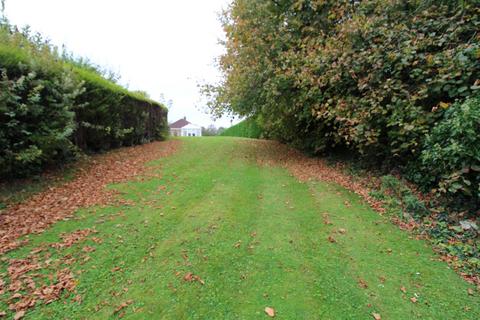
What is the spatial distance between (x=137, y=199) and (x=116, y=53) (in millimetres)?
11871

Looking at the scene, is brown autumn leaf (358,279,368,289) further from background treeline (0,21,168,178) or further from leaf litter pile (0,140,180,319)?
background treeline (0,21,168,178)

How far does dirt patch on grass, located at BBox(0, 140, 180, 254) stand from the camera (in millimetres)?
3445

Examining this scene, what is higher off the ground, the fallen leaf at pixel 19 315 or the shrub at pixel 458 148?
the shrub at pixel 458 148

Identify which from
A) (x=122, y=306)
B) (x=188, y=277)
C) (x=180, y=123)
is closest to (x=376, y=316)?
(x=188, y=277)

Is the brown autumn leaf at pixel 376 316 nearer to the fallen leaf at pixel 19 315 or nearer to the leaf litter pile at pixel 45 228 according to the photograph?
the leaf litter pile at pixel 45 228

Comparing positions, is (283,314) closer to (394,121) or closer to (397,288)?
(397,288)

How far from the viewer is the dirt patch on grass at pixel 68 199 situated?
345 cm

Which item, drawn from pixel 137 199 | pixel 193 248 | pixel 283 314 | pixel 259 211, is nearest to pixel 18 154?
pixel 137 199

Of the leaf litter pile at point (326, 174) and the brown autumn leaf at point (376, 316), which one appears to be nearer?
the brown autumn leaf at point (376, 316)

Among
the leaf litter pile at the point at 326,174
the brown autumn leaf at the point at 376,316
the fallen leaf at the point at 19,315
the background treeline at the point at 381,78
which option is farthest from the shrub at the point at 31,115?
the brown autumn leaf at the point at 376,316

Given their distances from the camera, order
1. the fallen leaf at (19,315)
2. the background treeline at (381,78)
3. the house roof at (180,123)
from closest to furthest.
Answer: the fallen leaf at (19,315)
the background treeline at (381,78)
the house roof at (180,123)

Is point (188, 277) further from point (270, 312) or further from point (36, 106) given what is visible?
point (36, 106)

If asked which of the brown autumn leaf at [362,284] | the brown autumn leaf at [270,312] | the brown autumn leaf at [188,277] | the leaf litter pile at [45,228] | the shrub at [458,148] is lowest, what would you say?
the brown autumn leaf at [270,312]

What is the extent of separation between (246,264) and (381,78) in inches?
192
